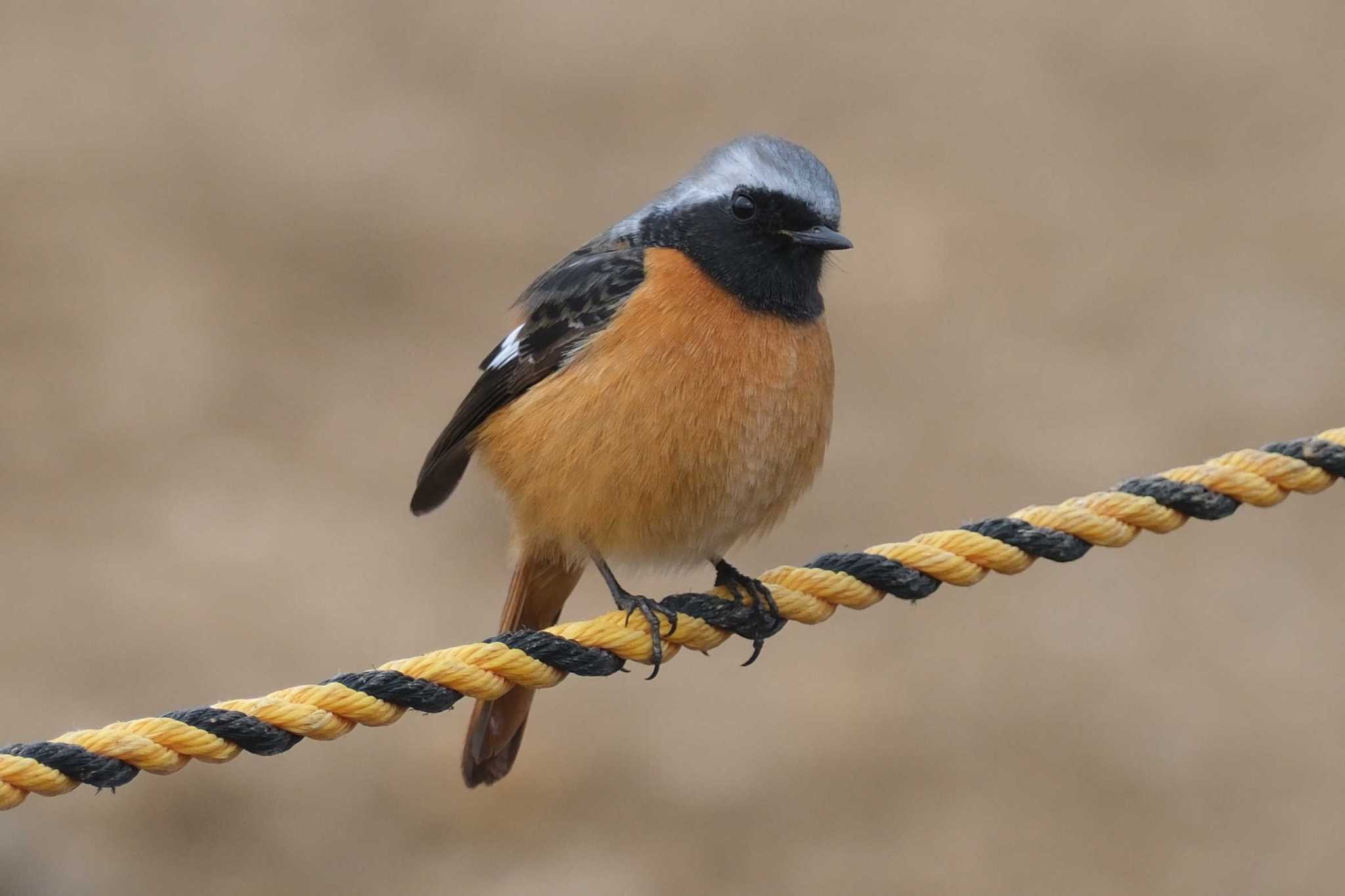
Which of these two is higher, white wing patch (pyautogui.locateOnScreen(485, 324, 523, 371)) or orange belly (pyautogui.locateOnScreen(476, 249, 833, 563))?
white wing patch (pyautogui.locateOnScreen(485, 324, 523, 371))

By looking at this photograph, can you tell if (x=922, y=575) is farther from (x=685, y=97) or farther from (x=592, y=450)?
(x=685, y=97)

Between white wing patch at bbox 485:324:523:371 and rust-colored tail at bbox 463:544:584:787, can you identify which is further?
white wing patch at bbox 485:324:523:371

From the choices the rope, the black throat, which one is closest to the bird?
the black throat

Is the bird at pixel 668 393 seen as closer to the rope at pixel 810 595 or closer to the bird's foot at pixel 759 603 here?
the bird's foot at pixel 759 603

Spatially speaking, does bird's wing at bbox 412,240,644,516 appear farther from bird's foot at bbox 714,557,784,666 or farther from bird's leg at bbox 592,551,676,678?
bird's foot at bbox 714,557,784,666

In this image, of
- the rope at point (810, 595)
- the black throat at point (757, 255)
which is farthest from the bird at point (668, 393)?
the rope at point (810, 595)

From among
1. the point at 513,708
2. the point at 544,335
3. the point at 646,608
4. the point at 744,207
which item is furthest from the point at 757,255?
the point at 513,708
